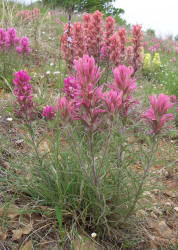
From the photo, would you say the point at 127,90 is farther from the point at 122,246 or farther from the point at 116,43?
the point at 116,43

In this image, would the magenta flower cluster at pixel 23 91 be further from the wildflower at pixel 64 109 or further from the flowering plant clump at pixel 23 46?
the flowering plant clump at pixel 23 46

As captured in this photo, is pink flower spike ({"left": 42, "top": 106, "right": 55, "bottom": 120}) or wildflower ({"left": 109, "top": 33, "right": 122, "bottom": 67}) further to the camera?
wildflower ({"left": 109, "top": 33, "right": 122, "bottom": 67})

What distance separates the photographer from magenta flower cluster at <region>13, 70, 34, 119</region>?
5.15 ft

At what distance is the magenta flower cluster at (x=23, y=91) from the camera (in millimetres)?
1570

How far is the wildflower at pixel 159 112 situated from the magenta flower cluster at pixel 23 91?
810 mm

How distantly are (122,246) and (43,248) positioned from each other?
583 mm

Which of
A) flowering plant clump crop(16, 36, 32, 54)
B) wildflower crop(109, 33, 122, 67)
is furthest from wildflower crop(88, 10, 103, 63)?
flowering plant clump crop(16, 36, 32, 54)

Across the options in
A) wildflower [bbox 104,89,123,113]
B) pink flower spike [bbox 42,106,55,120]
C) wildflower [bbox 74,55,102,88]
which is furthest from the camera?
pink flower spike [bbox 42,106,55,120]

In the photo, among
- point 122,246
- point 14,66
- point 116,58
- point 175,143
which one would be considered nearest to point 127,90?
point 122,246

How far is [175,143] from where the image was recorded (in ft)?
11.3

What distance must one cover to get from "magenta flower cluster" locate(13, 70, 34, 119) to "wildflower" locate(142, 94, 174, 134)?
0.81m

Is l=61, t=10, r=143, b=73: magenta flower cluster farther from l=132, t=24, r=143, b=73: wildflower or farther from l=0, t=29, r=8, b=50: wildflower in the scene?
l=0, t=29, r=8, b=50: wildflower

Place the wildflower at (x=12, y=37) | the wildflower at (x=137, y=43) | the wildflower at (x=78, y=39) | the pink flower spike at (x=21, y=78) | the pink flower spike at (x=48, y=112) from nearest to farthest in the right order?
the pink flower spike at (x=21, y=78) → the pink flower spike at (x=48, y=112) → the wildflower at (x=78, y=39) → the wildflower at (x=137, y=43) → the wildflower at (x=12, y=37)

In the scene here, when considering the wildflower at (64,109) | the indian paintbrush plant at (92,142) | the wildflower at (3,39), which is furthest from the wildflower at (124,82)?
the wildflower at (3,39)
